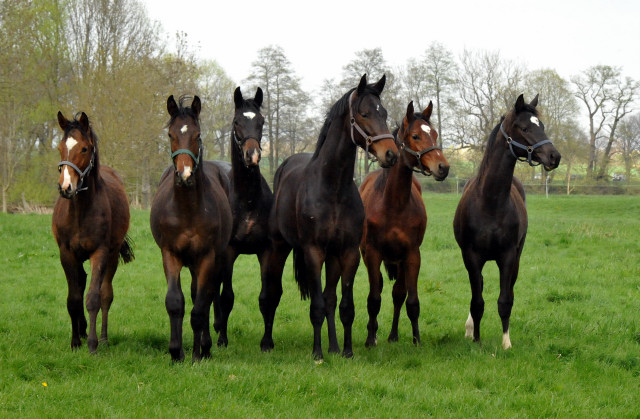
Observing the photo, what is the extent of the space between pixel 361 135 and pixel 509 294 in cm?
266

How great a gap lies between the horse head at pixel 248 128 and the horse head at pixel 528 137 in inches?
110

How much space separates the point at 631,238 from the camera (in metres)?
15.2

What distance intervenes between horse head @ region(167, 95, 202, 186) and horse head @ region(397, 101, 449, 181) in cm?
229

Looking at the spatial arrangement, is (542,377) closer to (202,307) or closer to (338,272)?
(338,272)

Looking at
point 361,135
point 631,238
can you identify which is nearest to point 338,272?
point 361,135

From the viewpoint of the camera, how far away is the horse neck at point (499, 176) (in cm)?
665


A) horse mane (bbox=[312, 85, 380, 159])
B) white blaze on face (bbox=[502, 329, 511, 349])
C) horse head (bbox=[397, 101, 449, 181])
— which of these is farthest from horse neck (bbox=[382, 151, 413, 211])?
white blaze on face (bbox=[502, 329, 511, 349])

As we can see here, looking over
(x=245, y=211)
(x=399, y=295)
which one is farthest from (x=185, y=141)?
(x=399, y=295)

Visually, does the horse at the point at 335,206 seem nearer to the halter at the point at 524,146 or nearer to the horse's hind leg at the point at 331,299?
the horse's hind leg at the point at 331,299

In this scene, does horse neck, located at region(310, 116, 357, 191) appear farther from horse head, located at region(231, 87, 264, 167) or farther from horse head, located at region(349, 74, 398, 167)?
horse head, located at region(231, 87, 264, 167)

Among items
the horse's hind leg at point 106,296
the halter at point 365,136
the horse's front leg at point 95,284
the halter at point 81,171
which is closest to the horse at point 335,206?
the halter at point 365,136

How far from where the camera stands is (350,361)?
5.68 metres

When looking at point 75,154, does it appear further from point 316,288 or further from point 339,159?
point 316,288

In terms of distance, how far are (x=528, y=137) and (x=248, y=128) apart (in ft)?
9.97
